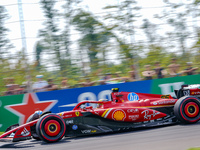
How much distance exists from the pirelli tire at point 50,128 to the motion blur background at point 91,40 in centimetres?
376

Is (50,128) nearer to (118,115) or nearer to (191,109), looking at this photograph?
(118,115)

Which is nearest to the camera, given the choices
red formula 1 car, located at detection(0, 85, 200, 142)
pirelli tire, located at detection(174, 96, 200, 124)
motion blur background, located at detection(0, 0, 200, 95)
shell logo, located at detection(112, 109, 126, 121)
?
red formula 1 car, located at detection(0, 85, 200, 142)

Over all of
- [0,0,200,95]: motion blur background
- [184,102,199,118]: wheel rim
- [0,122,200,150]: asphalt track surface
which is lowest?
[0,122,200,150]: asphalt track surface

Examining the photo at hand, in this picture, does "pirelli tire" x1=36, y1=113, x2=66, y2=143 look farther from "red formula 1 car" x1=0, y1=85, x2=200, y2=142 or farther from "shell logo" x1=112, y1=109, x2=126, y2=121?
"shell logo" x1=112, y1=109, x2=126, y2=121

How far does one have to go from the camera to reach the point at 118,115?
7094mm

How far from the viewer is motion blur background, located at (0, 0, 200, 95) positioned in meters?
10.6

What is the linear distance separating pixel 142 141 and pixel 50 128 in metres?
2.04

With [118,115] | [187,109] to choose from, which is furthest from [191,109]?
[118,115]

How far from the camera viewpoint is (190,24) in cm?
1165

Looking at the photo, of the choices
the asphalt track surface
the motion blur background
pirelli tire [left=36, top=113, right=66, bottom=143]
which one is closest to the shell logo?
the asphalt track surface

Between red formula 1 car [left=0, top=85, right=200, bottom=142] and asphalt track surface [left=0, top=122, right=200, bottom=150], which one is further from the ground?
red formula 1 car [left=0, top=85, right=200, bottom=142]

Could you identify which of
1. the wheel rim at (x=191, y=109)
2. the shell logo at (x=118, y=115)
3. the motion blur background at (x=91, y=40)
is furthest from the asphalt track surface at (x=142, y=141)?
the motion blur background at (x=91, y=40)

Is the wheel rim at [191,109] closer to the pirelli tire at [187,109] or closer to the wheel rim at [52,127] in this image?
the pirelli tire at [187,109]

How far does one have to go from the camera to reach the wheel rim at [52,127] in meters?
6.53
